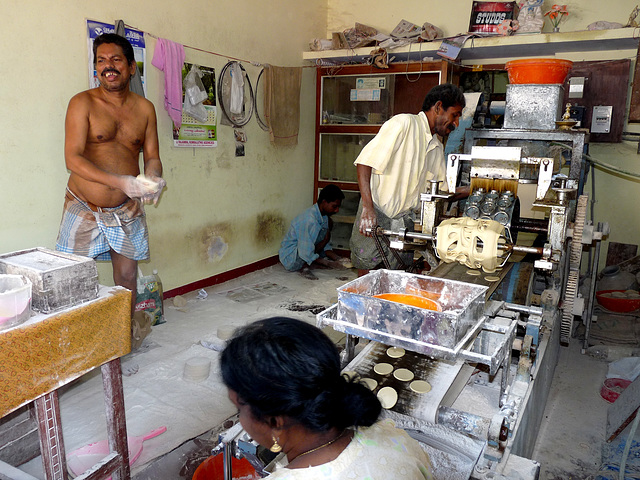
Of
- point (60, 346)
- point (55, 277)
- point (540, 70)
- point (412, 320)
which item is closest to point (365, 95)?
point (540, 70)

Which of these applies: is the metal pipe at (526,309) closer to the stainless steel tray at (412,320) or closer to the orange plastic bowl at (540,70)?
the stainless steel tray at (412,320)

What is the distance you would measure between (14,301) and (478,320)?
1.65 metres

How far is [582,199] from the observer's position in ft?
10.7

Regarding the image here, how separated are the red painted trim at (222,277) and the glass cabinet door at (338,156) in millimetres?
1378

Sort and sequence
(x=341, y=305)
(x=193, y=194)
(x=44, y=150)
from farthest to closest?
(x=193, y=194)
(x=44, y=150)
(x=341, y=305)

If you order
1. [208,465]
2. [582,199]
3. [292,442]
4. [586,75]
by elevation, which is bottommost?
[208,465]

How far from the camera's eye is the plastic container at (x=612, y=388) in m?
3.31

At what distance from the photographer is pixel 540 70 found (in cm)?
358

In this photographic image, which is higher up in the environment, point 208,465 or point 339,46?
point 339,46

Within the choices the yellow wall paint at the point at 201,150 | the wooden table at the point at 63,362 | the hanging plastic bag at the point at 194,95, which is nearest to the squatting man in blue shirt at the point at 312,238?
the yellow wall paint at the point at 201,150

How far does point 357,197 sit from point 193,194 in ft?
7.71

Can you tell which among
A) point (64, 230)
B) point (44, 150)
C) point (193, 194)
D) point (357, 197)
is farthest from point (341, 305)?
point (357, 197)

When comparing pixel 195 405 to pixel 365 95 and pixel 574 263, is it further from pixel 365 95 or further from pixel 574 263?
pixel 365 95

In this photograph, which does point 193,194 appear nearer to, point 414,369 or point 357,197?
point 357,197
